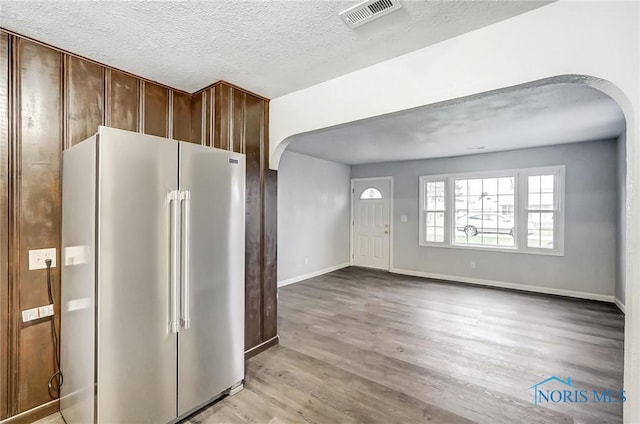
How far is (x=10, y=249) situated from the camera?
6.01 feet

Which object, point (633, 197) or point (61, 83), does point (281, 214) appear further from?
point (633, 197)

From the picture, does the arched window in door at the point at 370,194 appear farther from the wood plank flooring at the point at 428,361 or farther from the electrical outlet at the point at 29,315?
the electrical outlet at the point at 29,315

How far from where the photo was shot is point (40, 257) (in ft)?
6.38

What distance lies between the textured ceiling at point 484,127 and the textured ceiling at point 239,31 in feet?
1.65

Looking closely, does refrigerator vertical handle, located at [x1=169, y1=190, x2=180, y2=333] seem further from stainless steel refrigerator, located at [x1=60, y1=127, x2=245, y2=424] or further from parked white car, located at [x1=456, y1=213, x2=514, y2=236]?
parked white car, located at [x1=456, y1=213, x2=514, y2=236]

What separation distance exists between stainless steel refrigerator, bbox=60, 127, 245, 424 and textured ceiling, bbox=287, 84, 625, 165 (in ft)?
4.36

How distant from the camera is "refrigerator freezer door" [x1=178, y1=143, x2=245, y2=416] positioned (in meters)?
1.85

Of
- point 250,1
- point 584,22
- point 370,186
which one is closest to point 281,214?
point 370,186

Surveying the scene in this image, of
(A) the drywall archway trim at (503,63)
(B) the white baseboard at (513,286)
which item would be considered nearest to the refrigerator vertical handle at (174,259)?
(A) the drywall archway trim at (503,63)

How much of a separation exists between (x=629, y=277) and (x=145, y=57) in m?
3.23

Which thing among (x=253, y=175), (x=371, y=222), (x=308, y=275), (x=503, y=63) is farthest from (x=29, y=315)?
(x=371, y=222)

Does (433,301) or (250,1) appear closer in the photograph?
(250,1)

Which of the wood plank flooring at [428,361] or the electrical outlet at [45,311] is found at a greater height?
the electrical outlet at [45,311]

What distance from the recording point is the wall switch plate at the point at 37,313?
6.19 feet
